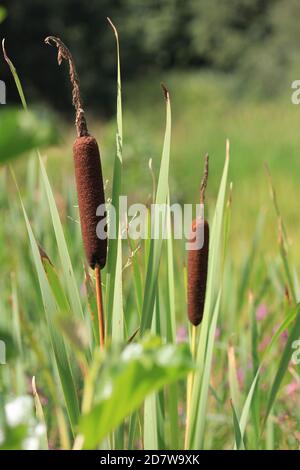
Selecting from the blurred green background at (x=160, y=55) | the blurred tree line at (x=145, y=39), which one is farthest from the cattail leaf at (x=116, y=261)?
the blurred tree line at (x=145, y=39)

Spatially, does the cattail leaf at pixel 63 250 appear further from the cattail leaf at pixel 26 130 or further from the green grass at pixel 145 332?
the cattail leaf at pixel 26 130

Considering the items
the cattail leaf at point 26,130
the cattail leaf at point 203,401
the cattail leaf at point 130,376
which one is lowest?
the cattail leaf at point 203,401

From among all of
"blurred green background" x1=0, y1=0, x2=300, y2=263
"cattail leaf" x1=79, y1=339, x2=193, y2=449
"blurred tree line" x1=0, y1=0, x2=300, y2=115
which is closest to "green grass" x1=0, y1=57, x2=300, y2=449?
"cattail leaf" x1=79, y1=339, x2=193, y2=449

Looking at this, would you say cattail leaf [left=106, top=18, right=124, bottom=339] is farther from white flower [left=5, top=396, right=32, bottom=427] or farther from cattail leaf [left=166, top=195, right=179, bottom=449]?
white flower [left=5, top=396, right=32, bottom=427]

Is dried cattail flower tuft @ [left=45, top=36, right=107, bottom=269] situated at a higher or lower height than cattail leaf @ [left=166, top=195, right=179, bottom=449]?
higher

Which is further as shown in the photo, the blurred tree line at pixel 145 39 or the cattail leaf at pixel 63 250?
the blurred tree line at pixel 145 39

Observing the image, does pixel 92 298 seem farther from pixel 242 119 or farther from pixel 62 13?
pixel 62 13
